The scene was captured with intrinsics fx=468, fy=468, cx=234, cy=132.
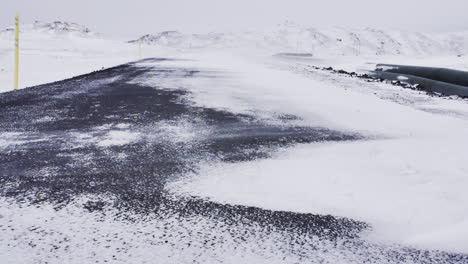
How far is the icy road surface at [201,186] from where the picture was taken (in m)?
2.20

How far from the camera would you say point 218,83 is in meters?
11.0

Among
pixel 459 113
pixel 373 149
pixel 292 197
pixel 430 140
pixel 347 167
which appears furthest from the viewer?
pixel 459 113

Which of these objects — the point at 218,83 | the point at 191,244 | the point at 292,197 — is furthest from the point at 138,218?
the point at 218,83

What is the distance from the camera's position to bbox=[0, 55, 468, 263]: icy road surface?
2.20 meters

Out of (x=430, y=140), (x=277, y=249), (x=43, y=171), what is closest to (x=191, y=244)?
(x=277, y=249)

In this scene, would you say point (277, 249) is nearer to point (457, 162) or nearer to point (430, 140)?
point (457, 162)

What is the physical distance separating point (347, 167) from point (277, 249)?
168 cm

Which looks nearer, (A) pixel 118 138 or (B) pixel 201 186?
(B) pixel 201 186

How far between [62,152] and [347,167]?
2.38 m

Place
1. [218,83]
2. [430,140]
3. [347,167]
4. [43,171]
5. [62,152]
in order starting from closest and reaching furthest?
[43,171]
[347,167]
[62,152]
[430,140]
[218,83]

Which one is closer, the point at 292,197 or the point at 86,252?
the point at 86,252

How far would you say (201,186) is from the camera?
3.14m

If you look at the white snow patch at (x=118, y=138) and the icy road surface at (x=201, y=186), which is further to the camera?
the white snow patch at (x=118, y=138)

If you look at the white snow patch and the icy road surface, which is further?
the white snow patch
